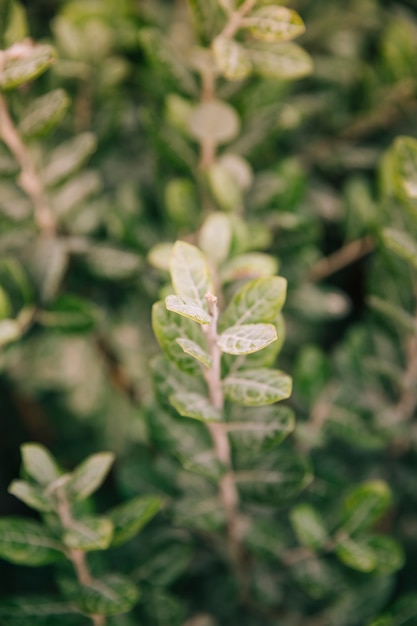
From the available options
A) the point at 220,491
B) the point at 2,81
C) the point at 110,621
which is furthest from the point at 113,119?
the point at 110,621

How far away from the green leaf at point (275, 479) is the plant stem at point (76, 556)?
0.25 m

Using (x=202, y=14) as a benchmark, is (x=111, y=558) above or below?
below

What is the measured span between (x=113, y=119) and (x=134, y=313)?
35 cm

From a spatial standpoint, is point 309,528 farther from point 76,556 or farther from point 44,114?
point 44,114

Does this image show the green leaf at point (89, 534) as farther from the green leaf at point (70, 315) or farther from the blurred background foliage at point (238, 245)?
the green leaf at point (70, 315)

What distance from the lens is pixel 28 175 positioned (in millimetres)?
962

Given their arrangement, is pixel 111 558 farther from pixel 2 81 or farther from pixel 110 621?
pixel 2 81

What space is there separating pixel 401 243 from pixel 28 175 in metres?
0.58

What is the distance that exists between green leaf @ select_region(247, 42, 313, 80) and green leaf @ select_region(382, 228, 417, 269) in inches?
10.2

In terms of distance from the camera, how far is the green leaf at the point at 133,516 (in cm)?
77

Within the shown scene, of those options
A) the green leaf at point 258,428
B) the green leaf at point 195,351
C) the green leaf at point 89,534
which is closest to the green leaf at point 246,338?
the green leaf at point 195,351

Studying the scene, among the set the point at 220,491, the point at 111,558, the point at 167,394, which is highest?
the point at 167,394

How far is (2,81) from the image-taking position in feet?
2.51

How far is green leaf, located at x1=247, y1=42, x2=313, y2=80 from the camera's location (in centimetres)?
86
